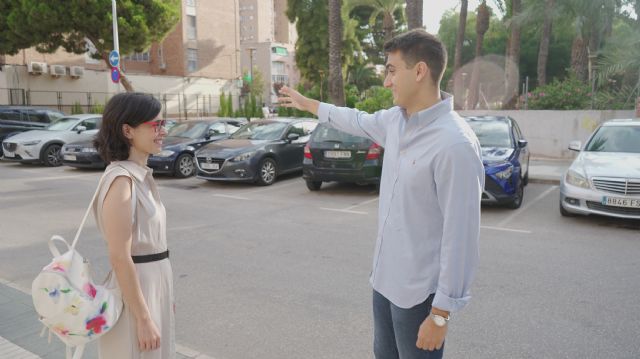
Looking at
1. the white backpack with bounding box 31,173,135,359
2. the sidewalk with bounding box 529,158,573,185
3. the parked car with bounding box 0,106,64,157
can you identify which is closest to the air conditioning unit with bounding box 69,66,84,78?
the parked car with bounding box 0,106,64,157

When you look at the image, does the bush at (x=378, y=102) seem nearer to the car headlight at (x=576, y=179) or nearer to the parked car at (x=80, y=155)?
the parked car at (x=80, y=155)

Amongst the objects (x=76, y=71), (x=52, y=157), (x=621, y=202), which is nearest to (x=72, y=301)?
(x=621, y=202)

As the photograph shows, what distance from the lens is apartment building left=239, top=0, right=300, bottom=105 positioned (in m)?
89.4

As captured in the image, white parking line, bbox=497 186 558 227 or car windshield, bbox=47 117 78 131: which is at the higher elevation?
car windshield, bbox=47 117 78 131

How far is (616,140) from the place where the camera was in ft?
28.1

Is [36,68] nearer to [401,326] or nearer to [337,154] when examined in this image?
[337,154]

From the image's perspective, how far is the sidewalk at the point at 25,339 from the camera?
11.2ft

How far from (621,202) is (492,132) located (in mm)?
3048

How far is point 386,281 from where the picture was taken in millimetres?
2188

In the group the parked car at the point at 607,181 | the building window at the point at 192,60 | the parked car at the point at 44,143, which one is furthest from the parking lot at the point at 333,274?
the building window at the point at 192,60

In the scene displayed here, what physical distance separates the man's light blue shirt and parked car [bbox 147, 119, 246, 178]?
10219 mm

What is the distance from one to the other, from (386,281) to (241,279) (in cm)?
321

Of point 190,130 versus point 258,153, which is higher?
point 190,130

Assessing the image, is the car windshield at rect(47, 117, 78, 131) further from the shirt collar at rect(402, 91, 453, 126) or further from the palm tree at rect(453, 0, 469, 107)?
the palm tree at rect(453, 0, 469, 107)
